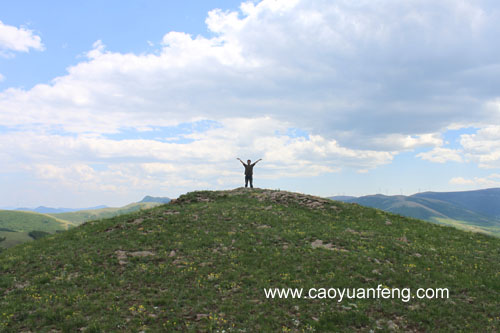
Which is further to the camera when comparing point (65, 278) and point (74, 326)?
point (65, 278)

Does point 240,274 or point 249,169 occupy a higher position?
point 249,169

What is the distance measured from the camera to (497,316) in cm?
1434

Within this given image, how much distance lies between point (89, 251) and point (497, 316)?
87.7 ft

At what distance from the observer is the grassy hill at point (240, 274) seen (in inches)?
550

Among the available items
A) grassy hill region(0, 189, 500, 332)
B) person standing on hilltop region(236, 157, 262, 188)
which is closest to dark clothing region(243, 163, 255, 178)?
person standing on hilltop region(236, 157, 262, 188)

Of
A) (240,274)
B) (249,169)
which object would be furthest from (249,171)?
(240,274)

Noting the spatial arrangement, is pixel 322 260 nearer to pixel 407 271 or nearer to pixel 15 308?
pixel 407 271

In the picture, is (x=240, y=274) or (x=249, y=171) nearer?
(x=240, y=274)

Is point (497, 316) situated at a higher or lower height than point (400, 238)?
lower

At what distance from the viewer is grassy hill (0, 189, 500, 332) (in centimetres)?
1397

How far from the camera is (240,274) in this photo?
18828mm

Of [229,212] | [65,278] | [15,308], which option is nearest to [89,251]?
[65,278]

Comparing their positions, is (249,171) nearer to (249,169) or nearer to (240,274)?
(249,169)

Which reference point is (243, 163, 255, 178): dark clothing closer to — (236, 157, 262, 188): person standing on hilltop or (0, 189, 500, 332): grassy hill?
(236, 157, 262, 188): person standing on hilltop
